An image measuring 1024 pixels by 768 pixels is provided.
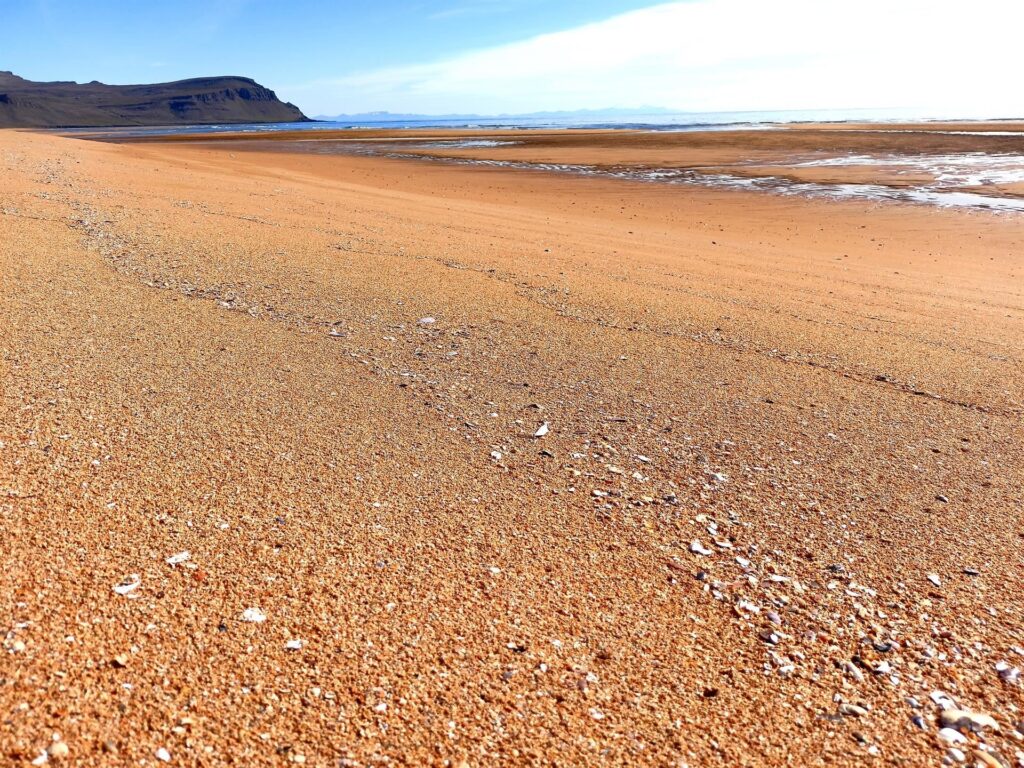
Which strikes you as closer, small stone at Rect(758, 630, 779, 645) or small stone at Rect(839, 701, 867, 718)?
small stone at Rect(839, 701, 867, 718)

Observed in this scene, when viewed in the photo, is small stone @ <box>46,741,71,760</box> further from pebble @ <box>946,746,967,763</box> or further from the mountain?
the mountain

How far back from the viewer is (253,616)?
2.31 m

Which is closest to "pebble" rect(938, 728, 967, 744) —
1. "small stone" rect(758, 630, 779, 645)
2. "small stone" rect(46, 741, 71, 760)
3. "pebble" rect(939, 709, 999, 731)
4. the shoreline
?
"pebble" rect(939, 709, 999, 731)

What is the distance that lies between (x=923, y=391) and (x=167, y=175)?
39.5 ft

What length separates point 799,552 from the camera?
9.43ft

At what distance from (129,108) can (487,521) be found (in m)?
199

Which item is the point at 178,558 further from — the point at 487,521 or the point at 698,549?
the point at 698,549

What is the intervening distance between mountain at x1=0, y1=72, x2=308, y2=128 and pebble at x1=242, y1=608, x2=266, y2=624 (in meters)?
149

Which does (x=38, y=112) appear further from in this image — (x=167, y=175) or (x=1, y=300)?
(x=1, y=300)

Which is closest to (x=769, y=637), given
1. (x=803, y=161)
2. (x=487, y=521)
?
(x=487, y=521)

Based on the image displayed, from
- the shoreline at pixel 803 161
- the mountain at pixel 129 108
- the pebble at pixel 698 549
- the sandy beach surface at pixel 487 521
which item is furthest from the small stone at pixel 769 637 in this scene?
the mountain at pixel 129 108

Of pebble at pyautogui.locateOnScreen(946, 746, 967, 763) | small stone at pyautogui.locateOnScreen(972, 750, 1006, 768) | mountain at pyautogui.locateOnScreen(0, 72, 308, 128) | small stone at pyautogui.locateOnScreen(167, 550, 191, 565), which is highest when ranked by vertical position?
mountain at pyautogui.locateOnScreen(0, 72, 308, 128)

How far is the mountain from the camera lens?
131625 mm

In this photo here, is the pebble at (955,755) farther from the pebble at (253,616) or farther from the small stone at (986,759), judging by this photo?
the pebble at (253,616)
